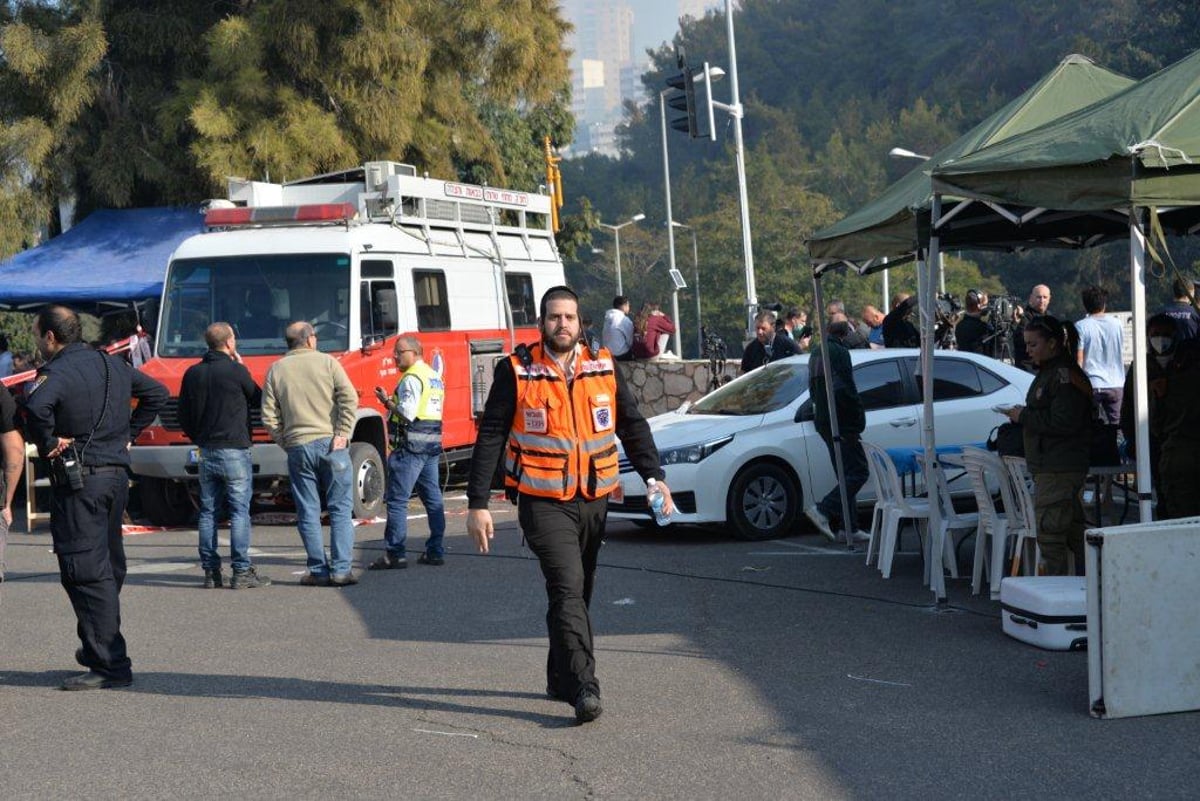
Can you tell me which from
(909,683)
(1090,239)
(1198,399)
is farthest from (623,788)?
(1090,239)

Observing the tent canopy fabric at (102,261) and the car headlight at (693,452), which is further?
the tent canopy fabric at (102,261)

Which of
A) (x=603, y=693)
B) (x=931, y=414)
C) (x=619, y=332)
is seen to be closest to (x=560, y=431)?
(x=603, y=693)

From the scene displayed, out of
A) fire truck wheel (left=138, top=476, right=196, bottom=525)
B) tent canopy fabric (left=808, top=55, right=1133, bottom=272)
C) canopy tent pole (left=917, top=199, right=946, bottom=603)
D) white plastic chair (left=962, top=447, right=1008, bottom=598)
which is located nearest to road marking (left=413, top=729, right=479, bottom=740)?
canopy tent pole (left=917, top=199, right=946, bottom=603)

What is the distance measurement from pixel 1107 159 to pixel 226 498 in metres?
6.95

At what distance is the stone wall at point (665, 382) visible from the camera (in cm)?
2284

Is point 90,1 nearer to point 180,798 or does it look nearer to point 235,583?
point 235,583

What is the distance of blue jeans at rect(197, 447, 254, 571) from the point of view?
448 inches

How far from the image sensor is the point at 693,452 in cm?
1286

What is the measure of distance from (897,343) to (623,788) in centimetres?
1195

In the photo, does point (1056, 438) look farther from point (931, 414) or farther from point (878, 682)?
point (878, 682)

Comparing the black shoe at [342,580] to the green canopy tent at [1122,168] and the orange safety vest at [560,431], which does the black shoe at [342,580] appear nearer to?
the orange safety vest at [560,431]

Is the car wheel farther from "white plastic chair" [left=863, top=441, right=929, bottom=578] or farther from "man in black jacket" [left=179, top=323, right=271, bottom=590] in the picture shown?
"man in black jacket" [left=179, top=323, right=271, bottom=590]

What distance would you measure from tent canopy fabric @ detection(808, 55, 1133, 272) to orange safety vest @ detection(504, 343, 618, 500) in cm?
338

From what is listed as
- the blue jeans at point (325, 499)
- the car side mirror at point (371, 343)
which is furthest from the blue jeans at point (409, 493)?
the car side mirror at point (371, 343)
